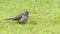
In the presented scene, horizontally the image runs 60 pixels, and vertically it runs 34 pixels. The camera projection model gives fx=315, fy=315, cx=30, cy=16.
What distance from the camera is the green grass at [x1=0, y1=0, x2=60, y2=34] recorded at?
9.46 metres

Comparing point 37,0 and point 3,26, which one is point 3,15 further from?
point 37,0

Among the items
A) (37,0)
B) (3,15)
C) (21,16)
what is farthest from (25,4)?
(21,16)

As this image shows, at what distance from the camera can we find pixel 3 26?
9.64 m

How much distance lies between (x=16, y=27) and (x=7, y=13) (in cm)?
221

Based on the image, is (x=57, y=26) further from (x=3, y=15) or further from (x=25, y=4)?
(x=25, y=4)

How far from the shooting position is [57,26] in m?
10.2

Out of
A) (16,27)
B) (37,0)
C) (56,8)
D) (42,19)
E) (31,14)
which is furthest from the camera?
(37,0)

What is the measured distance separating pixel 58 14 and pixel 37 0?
2597 mm

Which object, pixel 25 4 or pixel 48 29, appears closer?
pixel 48 29

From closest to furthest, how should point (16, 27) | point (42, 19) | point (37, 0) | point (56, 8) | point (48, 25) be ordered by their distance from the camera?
1. point (16, 27)
2. point (48, 25)
3. point (42, 19)
4. point (56, 8)
5. point (37, 0)

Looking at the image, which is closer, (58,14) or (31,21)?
(31,21)

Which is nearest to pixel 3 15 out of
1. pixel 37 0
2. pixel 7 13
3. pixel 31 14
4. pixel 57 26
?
pixel 7 13

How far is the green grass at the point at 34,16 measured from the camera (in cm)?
946

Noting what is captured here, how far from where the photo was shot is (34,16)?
11.5 metres
